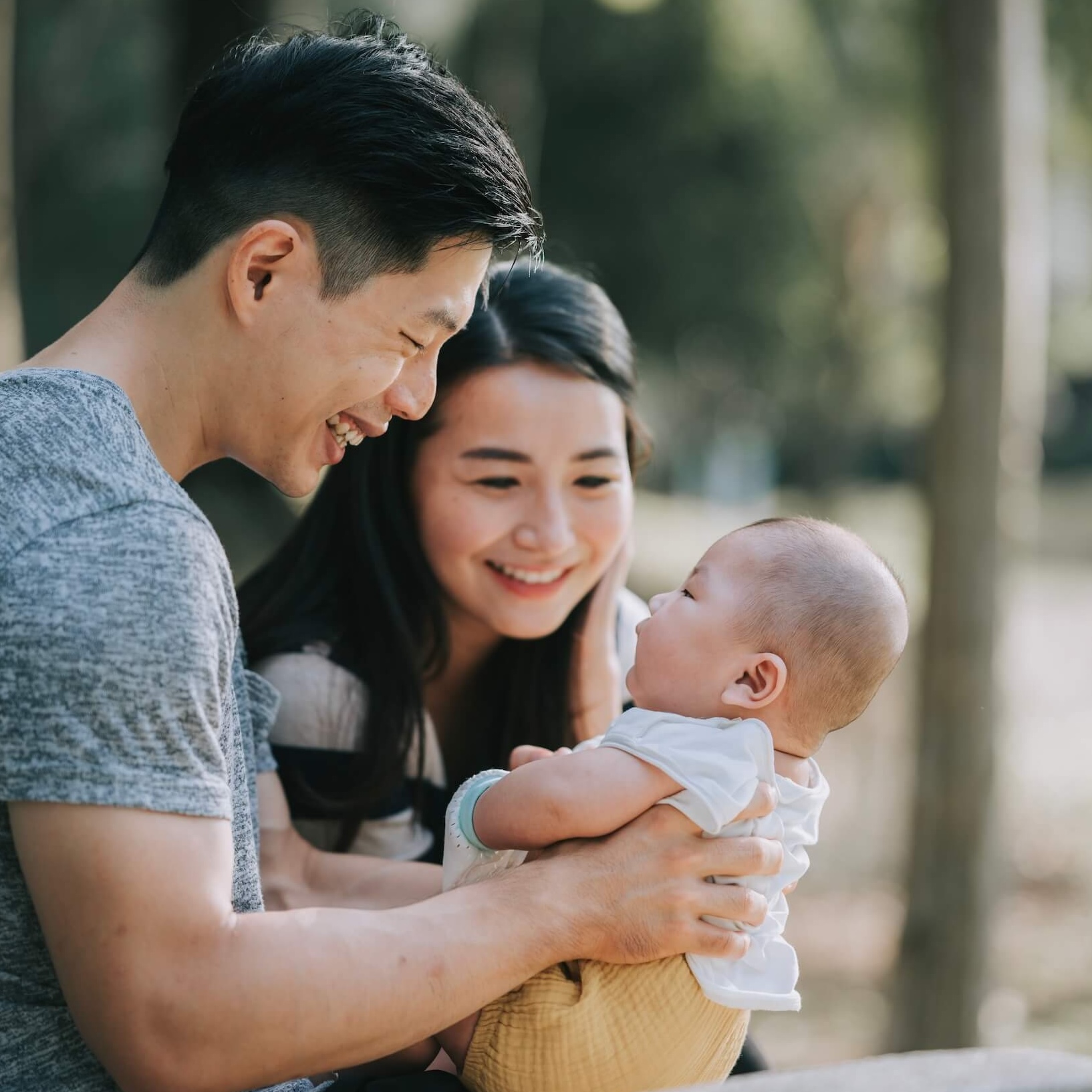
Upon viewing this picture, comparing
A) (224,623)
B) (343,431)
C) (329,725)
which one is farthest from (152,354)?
(329,725)

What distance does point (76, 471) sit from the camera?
1429 millimetres

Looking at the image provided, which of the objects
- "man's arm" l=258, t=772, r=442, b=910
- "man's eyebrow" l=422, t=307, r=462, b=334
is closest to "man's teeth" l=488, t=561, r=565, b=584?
"man's arm" l=258, t=772, r=442, b=910

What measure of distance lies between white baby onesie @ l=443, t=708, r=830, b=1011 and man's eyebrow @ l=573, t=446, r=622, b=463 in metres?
0.90

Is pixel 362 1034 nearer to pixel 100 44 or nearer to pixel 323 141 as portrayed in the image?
pixel 323 141

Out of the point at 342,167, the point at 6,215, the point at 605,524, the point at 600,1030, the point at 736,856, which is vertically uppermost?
the point at 6,215

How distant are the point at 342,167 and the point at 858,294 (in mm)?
12334

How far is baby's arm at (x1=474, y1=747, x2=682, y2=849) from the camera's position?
1.72m

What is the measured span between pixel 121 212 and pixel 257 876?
15.3 meters

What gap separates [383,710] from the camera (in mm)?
2547

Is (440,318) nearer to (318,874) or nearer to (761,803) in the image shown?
(761,803)

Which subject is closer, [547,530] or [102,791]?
[102,791]

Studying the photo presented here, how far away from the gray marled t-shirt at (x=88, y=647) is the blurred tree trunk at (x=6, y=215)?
13.6ft

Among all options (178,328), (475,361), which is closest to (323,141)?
(178,328)

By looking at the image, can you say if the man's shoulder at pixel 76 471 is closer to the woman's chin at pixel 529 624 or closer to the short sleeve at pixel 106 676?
the short sleeve at pixel 106 676
